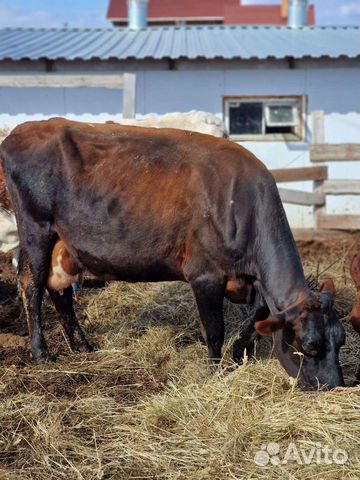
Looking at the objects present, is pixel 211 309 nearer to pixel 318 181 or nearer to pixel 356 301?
pixel 356 301

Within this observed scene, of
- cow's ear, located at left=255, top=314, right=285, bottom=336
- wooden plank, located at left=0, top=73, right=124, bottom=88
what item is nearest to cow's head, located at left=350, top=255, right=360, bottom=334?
cow's ear, located at left=255, top=314, right=285, bottom=336

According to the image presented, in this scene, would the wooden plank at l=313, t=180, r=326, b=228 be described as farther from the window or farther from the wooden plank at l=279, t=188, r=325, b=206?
the window

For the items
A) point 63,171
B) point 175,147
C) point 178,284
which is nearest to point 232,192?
point 175,147

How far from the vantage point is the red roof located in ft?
106

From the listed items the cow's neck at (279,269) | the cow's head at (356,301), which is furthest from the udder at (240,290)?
the cow's head at (356,301)

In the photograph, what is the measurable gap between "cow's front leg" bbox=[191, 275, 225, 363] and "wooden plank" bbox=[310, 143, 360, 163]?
5829 mm

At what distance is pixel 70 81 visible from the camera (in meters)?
9.19

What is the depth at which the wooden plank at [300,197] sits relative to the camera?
9922mm

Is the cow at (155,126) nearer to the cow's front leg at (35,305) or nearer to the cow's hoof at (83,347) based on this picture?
the cow's front leg at (35,305)

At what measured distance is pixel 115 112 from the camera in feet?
40.2

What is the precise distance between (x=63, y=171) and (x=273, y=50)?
8610mm

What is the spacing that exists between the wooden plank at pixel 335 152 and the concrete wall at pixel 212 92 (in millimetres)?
2380

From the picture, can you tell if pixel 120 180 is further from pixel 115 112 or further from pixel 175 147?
pixel 115 112

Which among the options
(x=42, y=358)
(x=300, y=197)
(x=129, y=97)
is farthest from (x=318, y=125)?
(x=42, y=358)
